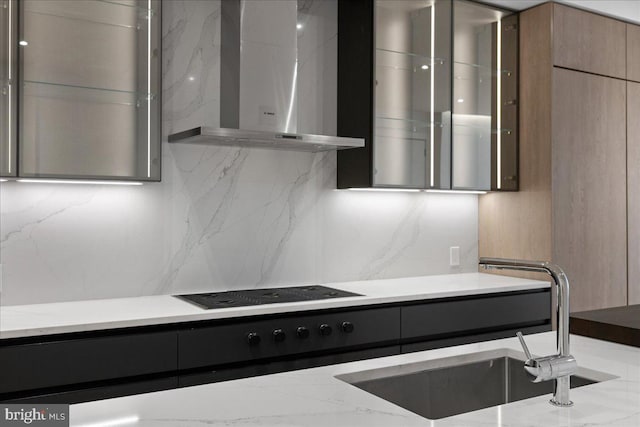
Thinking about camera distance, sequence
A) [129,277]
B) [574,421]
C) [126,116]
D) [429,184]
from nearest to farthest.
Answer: [574,421] < [126,116] < [129,277] < [429,184]

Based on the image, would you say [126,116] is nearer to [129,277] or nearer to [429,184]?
[129,277]

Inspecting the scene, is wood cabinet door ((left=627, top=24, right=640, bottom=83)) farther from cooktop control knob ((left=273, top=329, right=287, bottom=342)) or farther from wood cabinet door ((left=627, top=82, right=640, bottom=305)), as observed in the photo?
cooktop control knob ((left=273, top=329, right=287, bottom=342))

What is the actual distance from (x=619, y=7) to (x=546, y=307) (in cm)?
190

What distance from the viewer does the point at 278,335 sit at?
2.56 m

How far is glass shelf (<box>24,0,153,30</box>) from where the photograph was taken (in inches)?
97.7

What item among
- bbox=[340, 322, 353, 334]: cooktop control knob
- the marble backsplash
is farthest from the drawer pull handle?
the marble backsplash

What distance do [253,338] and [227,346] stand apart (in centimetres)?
11

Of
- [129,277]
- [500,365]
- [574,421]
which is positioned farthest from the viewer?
[129,277]

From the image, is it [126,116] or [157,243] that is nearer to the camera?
[126,116]

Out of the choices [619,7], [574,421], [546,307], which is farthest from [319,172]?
[574,421]

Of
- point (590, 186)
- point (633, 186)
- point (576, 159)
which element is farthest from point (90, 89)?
point (633, 186)

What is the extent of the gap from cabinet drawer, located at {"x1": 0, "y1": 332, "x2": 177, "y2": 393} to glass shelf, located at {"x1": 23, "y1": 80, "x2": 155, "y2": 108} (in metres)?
1.01

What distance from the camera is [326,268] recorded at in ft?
11.4

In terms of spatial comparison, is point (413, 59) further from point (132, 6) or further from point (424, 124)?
point (132, 6)
